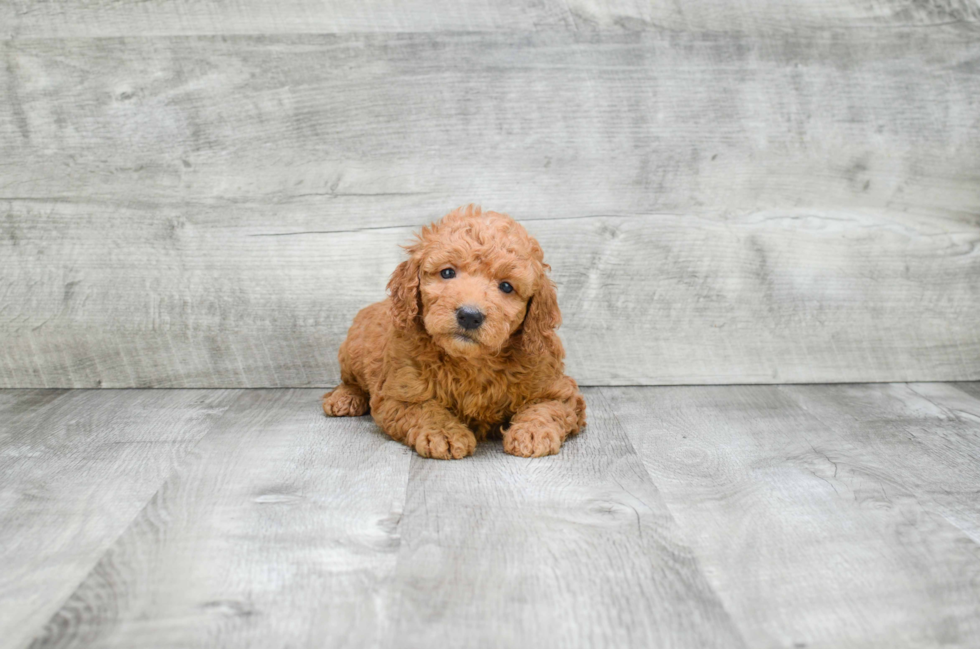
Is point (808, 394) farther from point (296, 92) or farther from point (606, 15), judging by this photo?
point (296, 92)

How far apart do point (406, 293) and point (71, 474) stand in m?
1.10

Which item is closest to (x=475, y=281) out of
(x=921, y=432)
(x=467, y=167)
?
(x=467, y=167)

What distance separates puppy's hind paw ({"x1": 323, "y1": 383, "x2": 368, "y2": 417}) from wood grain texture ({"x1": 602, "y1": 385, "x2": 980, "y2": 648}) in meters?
0.96

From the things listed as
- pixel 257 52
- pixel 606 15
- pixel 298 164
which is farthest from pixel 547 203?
pixel 257 52

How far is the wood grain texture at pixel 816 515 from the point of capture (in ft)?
5.56

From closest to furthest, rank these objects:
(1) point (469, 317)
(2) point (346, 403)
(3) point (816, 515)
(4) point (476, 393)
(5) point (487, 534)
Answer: (5) point (487, 534)
(3) point (816, 515)
(1) point (469, 317)
(4) point (476, 393)
(2) point (346, 403)

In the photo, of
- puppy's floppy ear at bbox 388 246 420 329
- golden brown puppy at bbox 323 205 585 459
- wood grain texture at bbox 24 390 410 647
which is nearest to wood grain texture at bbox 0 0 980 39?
golden brown puppy at bbox 323 205 585 459

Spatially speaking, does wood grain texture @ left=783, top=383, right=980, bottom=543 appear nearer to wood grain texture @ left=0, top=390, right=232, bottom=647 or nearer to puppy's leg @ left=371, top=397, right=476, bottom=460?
puppy's leg @ left=371, top=397, right=476, bottom=460

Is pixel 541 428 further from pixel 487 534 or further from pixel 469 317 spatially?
pixel 487 534

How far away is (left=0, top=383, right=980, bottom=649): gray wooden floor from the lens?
1.65 metres

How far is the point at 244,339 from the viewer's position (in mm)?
3451

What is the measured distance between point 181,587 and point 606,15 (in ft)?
8.60

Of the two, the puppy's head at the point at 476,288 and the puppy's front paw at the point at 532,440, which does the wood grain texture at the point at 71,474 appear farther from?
the puppy's front paw at the point at 532,440

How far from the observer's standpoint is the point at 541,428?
2.61 m
